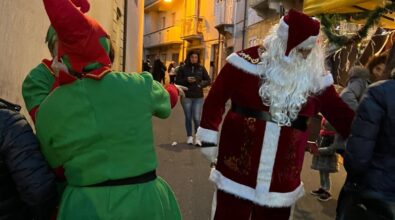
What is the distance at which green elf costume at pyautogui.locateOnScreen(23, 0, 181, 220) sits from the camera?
1.92 meters

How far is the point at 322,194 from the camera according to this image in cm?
557

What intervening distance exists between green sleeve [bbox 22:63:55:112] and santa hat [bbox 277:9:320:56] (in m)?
1.58

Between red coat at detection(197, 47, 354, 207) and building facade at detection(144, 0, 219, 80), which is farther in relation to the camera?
building facade at detection(144, 0, 219, 80)

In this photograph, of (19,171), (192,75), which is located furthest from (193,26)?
(19,171)

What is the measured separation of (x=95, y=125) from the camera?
6.32 ft

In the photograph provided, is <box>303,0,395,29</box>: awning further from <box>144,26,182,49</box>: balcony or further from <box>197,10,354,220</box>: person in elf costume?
→ <box>144,26,182,49</box>: balcony

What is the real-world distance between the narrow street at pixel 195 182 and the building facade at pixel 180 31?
762 inches

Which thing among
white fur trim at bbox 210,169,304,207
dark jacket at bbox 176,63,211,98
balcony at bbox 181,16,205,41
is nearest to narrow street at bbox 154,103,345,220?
dark jacket at bbox 176,63,211,98

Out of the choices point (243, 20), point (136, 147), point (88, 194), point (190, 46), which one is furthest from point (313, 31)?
point (190, 46)

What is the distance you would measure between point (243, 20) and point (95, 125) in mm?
22038

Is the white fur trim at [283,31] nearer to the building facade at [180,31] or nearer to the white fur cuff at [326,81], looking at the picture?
the white fur cuff at [326,81]

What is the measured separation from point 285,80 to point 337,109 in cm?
48

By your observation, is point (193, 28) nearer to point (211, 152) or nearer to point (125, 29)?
point (125, 29)

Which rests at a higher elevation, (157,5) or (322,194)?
(157,5)
